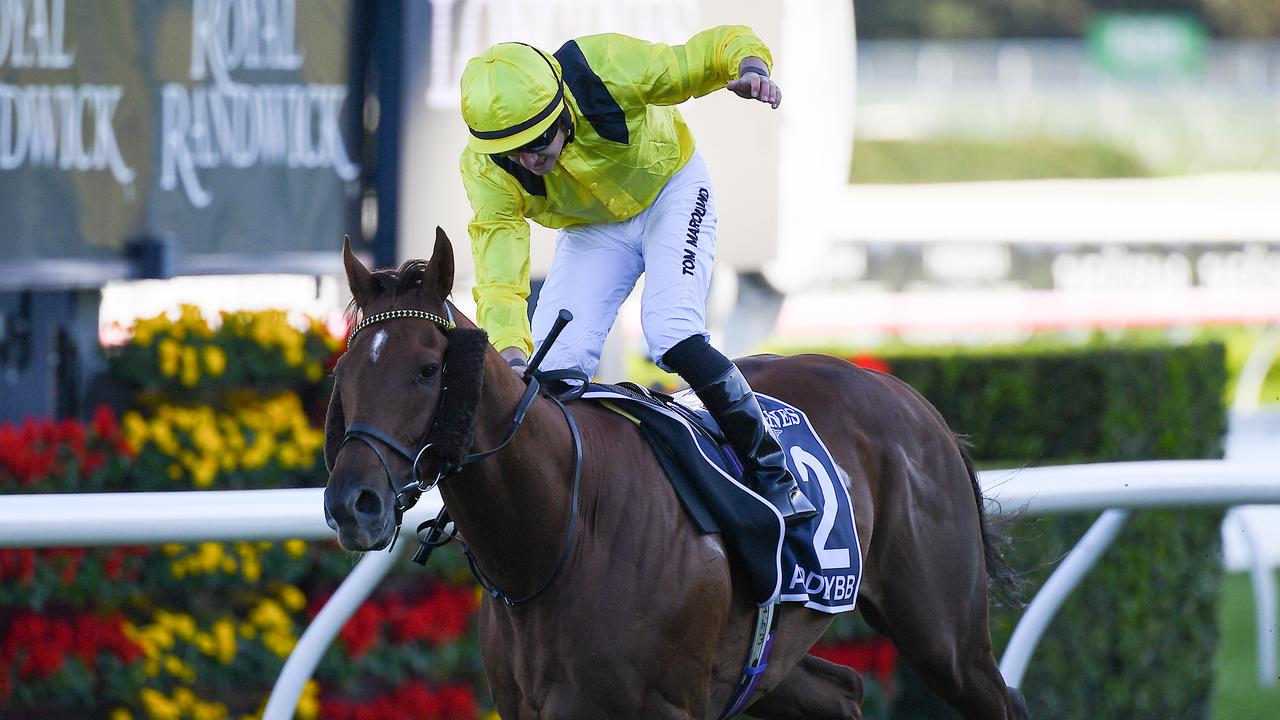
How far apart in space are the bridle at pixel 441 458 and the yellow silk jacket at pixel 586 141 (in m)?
0.18

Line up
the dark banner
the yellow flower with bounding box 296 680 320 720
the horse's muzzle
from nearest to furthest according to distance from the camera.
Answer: the horse's muzzle, the yellow flower with bounding box 296 680 320 720, the dark banner

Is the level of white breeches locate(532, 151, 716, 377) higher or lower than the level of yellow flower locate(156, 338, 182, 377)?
higher

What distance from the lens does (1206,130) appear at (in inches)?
786

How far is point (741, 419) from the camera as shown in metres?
3.13

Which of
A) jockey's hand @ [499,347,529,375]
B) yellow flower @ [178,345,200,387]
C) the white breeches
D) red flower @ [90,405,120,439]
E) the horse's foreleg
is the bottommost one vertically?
the horse's foreleg

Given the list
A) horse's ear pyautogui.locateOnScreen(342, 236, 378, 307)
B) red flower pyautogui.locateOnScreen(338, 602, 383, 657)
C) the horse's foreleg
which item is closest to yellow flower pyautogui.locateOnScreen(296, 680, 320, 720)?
red flower pyautogui.locateOnScreen(338, 602, 383, 657)

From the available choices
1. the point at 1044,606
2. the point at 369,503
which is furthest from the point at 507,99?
the point at 1044,606

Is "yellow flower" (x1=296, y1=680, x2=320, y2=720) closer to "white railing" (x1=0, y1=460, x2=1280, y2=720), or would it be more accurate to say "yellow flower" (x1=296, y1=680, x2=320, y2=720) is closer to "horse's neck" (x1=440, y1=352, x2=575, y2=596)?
"white railing" (x1=0, y1=460, x2=1280, y2=720)

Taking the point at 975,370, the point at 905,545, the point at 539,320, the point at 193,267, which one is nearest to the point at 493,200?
the point at 539,320

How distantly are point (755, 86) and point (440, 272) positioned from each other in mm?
705

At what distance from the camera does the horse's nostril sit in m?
2.40

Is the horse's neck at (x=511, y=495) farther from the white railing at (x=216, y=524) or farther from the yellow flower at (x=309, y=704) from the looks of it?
the yellow flower at (x=309, y=704)

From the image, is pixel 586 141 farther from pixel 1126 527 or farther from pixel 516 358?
pixel 1126 527

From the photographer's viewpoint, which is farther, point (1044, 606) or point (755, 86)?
point (1044, 606)
